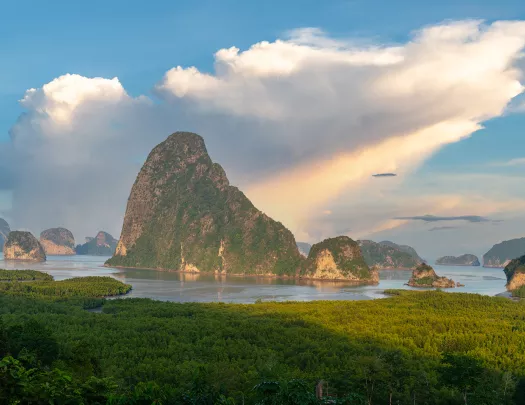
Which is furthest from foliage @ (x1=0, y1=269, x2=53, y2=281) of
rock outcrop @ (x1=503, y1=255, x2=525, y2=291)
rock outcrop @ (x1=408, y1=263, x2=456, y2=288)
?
rock outcrop @ (x1=503, y1=255, x2=525, y2=291)

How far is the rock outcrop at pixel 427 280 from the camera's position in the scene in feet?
593

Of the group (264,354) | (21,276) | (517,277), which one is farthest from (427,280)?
(21,276)

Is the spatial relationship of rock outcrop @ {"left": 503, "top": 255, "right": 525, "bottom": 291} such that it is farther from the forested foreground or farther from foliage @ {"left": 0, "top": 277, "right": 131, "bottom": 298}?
foliage @ {"left": 0, "top": 277, "right": 131, "bottom": 298}

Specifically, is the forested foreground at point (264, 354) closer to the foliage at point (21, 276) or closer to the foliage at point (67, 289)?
the foliage at point (67, 289)

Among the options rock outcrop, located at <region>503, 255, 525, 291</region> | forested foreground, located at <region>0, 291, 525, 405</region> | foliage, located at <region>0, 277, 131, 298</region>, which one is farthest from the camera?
rock outcrop, located at <region>503, 255, 525, 291</region>

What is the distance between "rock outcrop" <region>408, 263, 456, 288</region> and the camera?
593ft

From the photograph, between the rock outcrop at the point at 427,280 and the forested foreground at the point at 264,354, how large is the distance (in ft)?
262

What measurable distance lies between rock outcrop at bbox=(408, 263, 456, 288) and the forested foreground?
80005mm

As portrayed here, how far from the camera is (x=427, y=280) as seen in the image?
183500 mm

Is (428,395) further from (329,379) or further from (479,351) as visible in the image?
(479,351)

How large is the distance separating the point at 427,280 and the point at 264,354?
151 m

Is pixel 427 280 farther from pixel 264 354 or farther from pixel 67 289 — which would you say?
pixel 264 354

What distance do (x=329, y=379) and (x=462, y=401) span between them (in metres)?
10.7

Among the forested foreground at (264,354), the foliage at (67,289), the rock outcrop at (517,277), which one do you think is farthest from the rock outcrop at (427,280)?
the foliage at (67,289)
